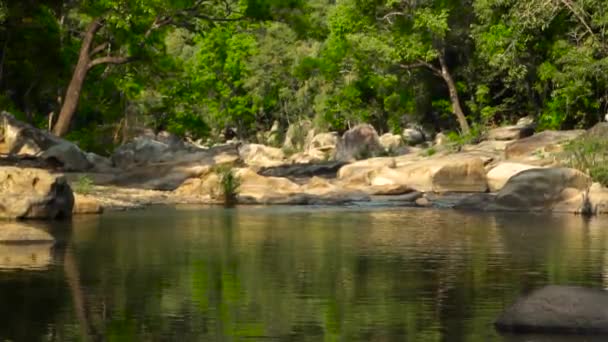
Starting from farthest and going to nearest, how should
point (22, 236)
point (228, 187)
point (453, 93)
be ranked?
point (453, 93)
point (228, 187)
point (22, 236)

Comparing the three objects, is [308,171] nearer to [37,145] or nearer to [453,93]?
[37,145]

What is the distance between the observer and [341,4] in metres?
64.9

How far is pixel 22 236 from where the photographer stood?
2122cm

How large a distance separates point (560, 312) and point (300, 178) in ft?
116

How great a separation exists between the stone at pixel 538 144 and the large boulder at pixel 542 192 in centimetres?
984

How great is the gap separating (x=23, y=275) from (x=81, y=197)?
577 inches

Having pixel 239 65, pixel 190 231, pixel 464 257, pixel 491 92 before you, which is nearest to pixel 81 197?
pixel 190 231

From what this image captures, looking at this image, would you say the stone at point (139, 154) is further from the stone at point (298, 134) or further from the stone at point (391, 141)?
the stone at point (298, 134)

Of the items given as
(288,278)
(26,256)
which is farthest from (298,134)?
(288,278)

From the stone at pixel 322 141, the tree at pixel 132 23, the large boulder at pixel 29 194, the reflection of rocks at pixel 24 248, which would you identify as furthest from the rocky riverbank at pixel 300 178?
the stone at pixel 322 141

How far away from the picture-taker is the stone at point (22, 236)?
21016 millimetres

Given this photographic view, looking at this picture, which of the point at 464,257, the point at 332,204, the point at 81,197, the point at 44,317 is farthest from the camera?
the point at 332,204

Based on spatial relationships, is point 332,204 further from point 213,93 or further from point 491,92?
point 213,93

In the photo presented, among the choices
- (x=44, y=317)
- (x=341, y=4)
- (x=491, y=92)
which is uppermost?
(x=341, y=4)
